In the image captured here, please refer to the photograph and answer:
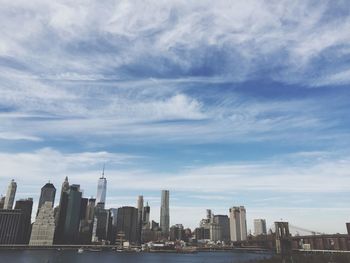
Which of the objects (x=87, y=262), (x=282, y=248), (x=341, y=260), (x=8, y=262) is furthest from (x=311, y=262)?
(x=282, y=248)

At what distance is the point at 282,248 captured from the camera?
197 m

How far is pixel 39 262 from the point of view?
139000mm

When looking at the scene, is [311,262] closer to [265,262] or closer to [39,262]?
[265,262]

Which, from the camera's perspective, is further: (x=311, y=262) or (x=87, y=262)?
(x=87, y=262)

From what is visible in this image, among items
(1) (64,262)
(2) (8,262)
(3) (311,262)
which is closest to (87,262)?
(1) (64,262)

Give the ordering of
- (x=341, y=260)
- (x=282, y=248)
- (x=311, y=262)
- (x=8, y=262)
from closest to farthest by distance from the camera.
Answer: (x=311, y=262)
(x=341, y=260)
(x=8, y=262)
(x=282, y=248)

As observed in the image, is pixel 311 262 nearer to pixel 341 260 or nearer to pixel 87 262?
pixel 341 260

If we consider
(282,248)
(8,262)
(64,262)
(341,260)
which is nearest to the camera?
(341,260)

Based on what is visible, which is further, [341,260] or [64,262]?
[64,262]

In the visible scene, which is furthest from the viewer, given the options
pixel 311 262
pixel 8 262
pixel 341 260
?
pixel 8 262

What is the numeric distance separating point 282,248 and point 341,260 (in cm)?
13059

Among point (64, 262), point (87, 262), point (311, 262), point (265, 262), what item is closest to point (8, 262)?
point (64, 262)

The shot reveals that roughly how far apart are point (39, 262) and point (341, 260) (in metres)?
119

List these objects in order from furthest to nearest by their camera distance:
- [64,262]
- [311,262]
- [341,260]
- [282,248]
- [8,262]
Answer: [282,248] < [64,262] < [8,262] < [341,260] < [311,262]
